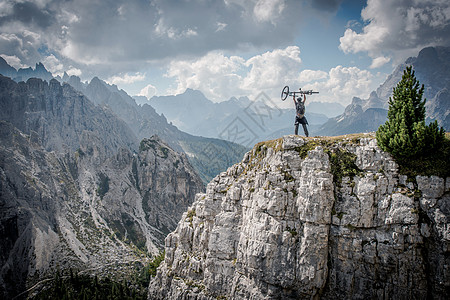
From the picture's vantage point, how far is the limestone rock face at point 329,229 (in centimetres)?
3322

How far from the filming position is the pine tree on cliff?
34.2 meters

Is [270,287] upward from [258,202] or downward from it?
downward

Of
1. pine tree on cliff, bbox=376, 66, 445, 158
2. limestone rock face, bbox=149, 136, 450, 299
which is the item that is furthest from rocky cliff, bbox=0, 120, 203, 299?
pine tree on cliff, bbox=376, 66, 445, 158

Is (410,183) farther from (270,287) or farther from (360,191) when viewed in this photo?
(270,287)

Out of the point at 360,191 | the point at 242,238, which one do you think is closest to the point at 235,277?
the point at 242,238

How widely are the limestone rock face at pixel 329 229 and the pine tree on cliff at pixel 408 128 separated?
7.37 ft

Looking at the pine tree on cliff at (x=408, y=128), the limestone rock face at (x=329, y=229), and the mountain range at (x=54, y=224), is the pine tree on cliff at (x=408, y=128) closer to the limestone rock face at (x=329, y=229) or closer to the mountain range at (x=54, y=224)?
the limestone rock face at (x=329, y=229)

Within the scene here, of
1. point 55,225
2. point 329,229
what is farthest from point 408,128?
point 55,225

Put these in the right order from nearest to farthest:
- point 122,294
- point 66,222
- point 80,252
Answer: point 122,294, point 80,252, point 66,222

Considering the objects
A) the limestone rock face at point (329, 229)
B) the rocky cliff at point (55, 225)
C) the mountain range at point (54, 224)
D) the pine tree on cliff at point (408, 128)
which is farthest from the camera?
the mountain range at point (54, 224)

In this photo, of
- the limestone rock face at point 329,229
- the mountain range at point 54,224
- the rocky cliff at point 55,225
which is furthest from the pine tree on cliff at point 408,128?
the mountain range at point 54,224

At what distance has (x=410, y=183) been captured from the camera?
1372 inches

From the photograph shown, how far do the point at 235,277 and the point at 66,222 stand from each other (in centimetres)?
14880

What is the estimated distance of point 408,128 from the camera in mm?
35562
